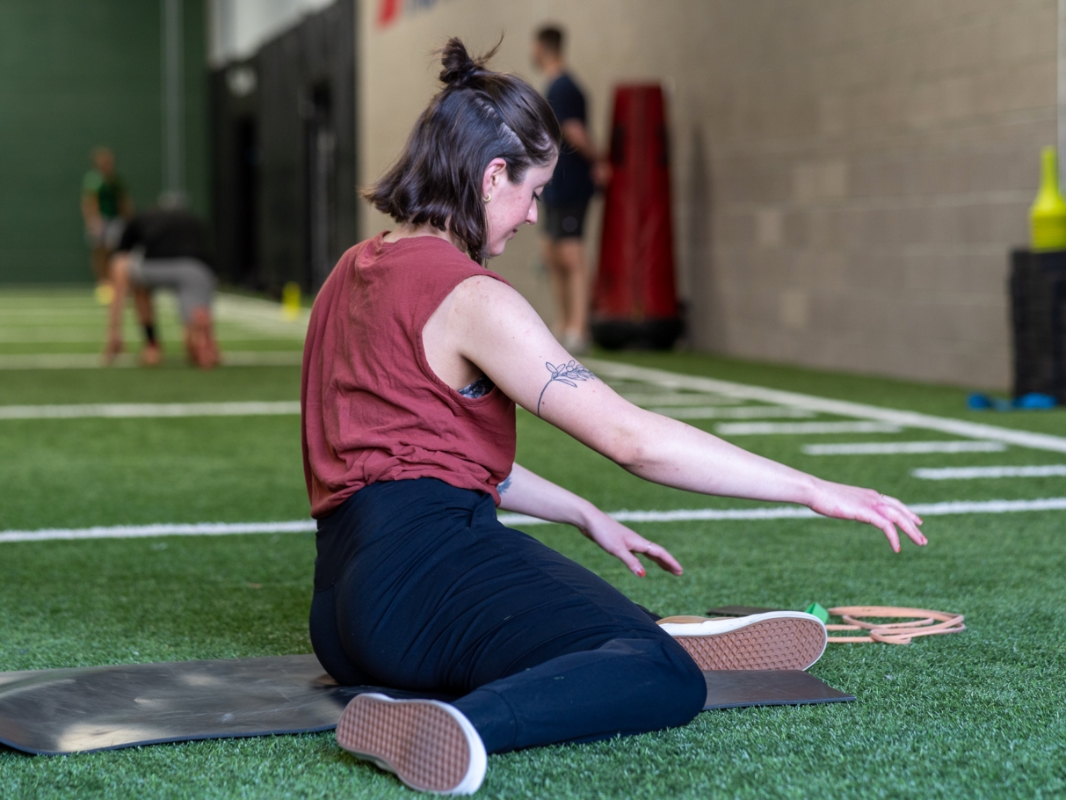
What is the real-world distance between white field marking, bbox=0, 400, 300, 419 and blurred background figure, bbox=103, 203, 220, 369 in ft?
6.13

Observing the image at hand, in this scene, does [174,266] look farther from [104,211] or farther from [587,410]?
[104,211]

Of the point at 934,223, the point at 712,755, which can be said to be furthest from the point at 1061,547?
the point at 934,223

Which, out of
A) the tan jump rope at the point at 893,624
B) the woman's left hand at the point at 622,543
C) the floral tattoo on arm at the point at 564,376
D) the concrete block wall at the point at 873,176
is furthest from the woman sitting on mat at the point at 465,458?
the concrete block wall at the point at 873,176

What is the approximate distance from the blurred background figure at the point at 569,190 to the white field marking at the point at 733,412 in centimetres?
247

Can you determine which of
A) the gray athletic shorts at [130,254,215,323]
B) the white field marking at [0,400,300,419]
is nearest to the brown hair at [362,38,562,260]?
the white field marking at [0,400,300,419]

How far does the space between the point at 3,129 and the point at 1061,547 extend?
1911 cm

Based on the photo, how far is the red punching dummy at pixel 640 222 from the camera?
345 inches

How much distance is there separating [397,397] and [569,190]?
682 cm

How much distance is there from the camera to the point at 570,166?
873 cm

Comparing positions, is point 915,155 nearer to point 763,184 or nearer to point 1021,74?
point 1021,74

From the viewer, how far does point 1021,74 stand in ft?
20.3

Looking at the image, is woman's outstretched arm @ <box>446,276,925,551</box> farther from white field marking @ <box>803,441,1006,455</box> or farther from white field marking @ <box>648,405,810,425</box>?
white field marking @ <box>648,405,810,425</box>

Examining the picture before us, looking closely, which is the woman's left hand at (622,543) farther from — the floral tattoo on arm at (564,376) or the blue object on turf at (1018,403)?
the blue object on turf at (1018,403)

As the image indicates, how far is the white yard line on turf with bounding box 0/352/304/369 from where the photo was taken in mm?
8211
